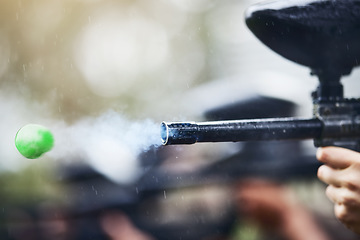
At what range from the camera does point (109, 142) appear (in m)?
4.54

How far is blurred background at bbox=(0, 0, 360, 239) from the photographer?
14.9ft

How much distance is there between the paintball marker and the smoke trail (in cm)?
36

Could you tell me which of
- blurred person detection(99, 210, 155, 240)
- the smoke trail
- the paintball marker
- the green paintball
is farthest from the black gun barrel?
blurred person detection(99, 210, 155, 240)

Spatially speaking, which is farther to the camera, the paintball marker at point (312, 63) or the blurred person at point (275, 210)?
the blurred person at point (275, 210)

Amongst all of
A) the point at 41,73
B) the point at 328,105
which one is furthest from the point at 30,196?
the point at 41,73

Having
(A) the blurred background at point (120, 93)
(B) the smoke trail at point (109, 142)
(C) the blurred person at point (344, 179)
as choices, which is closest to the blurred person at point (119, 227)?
(A) the blurred background at point (120, 93)

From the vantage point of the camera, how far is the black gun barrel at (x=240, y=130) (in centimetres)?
179

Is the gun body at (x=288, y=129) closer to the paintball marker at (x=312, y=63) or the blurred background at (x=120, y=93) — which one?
the paintball marker at (x=312, y=63)

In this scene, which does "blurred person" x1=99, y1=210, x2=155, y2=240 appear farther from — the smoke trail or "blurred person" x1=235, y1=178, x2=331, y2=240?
"blurred person" x1=235, y1=178, x2=331, y2=240

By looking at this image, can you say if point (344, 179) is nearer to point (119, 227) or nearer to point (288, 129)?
point (288, 129)

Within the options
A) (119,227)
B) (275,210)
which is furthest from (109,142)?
(275,210)

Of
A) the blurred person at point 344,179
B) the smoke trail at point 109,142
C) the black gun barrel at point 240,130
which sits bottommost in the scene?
the blurred person at point 344,179

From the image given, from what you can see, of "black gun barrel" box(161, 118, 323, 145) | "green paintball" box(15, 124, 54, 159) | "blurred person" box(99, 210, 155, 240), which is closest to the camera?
"black gun barrel" box(161, 118, 323, 145)

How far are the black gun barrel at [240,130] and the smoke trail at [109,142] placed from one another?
339 mm
